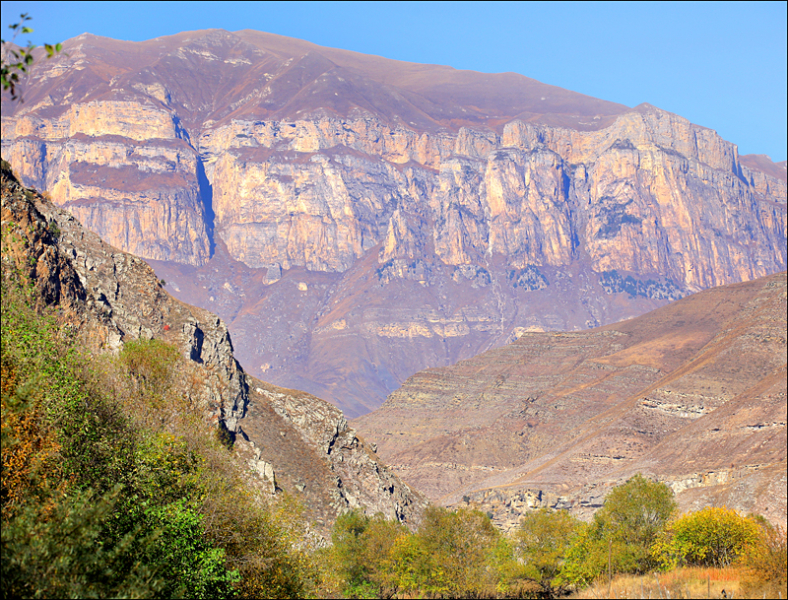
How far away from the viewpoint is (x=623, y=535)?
281ft

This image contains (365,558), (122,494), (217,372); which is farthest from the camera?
(217,372)

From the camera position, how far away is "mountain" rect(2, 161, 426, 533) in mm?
65250

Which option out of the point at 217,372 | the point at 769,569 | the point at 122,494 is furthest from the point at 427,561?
the point at 122,494

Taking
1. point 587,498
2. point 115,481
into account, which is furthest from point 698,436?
point 115,481

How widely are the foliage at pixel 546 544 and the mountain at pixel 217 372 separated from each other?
17872mm

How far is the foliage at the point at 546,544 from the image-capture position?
276 feet

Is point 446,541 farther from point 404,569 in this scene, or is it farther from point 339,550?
point 339,550

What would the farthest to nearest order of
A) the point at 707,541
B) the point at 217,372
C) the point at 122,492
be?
the point at 217,372, the point at 707,541, the point at 122,492

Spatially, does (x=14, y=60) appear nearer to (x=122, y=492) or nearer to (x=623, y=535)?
(x=122, y=492)

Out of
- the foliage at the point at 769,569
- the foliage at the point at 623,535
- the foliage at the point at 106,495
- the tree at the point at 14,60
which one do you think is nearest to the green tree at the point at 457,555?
the foliage at the point at 623,535

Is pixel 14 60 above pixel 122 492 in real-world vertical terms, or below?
above

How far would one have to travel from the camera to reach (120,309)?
82.2 metres

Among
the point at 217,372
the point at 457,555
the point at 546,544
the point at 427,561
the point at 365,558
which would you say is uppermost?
the point at 217,372

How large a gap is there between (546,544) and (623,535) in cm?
798
